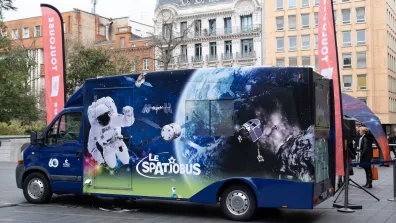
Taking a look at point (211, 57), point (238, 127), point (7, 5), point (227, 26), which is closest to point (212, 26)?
point (227, 26)

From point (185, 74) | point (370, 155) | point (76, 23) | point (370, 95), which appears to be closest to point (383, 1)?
point (370, 95)

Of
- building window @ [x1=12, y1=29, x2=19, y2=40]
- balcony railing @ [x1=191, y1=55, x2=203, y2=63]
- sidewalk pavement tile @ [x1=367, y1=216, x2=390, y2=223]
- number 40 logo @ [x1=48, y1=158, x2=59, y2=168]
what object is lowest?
sidewalk pavement tile @ [x1=367, y1=216, x2=390, y2=223]

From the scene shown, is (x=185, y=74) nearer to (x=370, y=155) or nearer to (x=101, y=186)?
(x=101, y=186)

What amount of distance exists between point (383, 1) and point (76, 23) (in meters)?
39.2

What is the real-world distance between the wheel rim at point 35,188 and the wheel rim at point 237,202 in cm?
461

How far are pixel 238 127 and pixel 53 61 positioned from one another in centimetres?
1124

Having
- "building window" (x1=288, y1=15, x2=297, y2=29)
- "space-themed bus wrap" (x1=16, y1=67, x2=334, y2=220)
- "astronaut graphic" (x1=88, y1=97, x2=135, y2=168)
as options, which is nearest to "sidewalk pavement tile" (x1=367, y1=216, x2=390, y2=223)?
"space-themed bus wrap" (x1=16, y1=67, x2=334, y2=220)

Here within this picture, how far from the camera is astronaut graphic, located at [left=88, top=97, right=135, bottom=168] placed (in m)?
11.0

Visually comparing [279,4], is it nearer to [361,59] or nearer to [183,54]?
[361,59]

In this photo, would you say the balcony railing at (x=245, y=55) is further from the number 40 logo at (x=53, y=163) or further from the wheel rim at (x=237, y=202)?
the wheel rim at (x=237, y=202)

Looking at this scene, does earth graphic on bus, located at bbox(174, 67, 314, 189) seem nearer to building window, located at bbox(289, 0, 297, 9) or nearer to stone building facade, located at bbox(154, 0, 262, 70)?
stone building facade, located at bbox(154, 0, 262, 70)

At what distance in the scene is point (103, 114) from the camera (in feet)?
36.9

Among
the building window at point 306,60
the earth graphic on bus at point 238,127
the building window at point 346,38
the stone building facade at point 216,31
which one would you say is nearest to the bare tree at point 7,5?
the earth graphic on bus at point 238,127

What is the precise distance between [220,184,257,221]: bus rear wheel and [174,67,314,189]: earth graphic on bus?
0.33 metres
